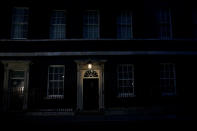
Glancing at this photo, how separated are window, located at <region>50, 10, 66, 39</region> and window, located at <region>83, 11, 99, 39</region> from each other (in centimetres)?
169

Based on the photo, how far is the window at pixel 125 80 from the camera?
1196 centimetres

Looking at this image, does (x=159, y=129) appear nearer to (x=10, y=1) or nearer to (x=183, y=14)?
(x=183, y=14)

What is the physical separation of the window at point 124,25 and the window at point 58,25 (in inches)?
174

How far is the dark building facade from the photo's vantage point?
1166 cm

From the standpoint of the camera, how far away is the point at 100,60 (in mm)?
11734

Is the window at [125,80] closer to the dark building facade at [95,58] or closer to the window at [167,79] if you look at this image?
the dark building facade at [95,58]

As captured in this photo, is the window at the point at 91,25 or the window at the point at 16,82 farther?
the window at the point at 91,25

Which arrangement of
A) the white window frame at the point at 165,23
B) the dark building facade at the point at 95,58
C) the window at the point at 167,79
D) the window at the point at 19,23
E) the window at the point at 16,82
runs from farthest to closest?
the white window frame at the point at 165,23 < the window at the point at 19,23 < the window at the point at 167,79 < the window at the point at 16,82 < the dark building facade at the point at 95,58

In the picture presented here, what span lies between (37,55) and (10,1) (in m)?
4.90

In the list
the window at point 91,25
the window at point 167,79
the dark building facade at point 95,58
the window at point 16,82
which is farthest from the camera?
the window at point 91,25

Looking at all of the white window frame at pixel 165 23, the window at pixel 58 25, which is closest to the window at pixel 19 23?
the window at pixel 58 25

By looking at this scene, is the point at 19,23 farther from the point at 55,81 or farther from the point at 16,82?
the point at 55,81

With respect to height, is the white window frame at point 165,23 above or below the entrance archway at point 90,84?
above

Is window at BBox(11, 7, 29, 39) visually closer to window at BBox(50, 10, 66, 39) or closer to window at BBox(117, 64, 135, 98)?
window at BBox(50, 10, 66, 39)
